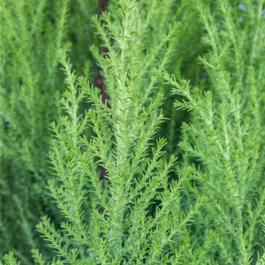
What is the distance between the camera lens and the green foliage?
706mm

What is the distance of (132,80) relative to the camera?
663 mm

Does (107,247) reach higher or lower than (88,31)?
lower

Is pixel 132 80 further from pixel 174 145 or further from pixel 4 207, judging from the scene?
pixel 4 207

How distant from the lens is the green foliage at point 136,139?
27.8 inches

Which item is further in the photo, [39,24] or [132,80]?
[39,24]

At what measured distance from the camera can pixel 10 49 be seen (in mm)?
1128

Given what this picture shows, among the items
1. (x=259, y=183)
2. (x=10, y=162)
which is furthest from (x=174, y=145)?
(x=10, y=162)

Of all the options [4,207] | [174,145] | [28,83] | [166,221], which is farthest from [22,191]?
[166,221]

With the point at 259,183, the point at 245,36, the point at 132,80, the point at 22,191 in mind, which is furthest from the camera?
the point at 22,191

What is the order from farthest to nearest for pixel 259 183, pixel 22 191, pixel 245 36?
pixel 22 191 < pixel 245 36 < pixel 259 183

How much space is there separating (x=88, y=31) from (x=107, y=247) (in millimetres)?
672

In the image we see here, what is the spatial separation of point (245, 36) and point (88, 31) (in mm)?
423

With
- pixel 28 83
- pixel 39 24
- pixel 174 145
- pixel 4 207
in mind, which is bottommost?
pixel 4 207

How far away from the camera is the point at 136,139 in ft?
2.61
